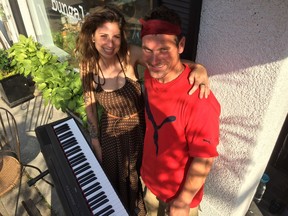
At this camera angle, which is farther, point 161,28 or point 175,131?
point 175,131

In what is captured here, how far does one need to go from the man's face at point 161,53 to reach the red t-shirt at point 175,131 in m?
0.12

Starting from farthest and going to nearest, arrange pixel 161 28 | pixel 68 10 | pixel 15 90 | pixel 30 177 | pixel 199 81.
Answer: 1. pixel 15 90
2. pixel 68 10
3. pixel 30 177
4. pixel 199 81
5. pixel 161 28

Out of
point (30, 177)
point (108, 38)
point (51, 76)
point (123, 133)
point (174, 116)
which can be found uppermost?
point (108, 38)

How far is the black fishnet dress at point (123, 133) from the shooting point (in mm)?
2553

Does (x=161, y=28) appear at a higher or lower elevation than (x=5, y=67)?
higher

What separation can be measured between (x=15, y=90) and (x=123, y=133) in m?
3.59

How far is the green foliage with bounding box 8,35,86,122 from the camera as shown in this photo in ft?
13.2

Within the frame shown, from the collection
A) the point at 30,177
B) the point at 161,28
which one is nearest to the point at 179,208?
the point at 161,28

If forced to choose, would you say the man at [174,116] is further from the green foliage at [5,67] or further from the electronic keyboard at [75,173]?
the green foliage at [5,67]

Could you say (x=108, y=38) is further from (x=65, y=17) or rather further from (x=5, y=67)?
(x=5, y=67)

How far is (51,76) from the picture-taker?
4414mm

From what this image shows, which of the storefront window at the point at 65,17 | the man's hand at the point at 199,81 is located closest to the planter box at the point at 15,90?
the storefront window at the point at 65,17

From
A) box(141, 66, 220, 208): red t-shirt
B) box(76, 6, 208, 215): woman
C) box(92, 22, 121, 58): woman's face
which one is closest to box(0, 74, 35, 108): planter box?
box(76, 6, 208, 215): woman

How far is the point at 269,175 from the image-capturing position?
3.54 m
